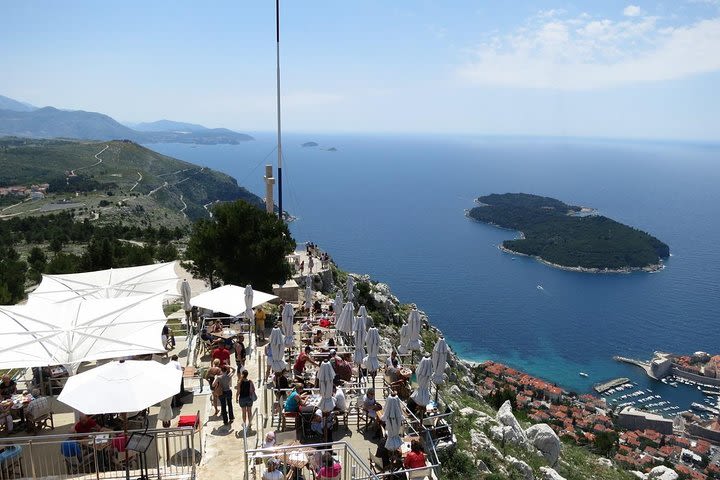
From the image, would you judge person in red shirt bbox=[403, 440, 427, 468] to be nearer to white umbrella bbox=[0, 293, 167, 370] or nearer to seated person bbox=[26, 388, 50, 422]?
white umbrella bbox=[0, 293, 167, 370]

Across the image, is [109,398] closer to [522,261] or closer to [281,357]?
[281,357]

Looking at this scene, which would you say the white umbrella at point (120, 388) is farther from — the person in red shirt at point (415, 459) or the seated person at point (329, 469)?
the person in red shirt at point (415, 459)

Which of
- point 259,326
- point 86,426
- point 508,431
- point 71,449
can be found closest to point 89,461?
point 71,449

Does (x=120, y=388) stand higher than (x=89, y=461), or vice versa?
(x=120, y=388)

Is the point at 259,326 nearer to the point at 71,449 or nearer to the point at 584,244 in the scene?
the point at 71,449

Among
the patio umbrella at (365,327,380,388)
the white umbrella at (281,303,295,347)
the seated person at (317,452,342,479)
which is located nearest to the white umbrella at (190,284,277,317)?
the white umbrella at (281,303,295,347)

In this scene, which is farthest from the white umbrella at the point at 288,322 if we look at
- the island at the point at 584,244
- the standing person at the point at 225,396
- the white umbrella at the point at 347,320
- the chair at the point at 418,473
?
the island at the point at 584,244
